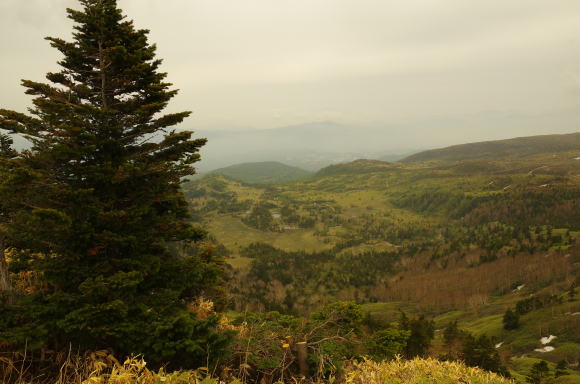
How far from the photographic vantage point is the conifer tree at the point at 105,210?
7648mm

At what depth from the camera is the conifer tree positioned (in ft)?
25.1

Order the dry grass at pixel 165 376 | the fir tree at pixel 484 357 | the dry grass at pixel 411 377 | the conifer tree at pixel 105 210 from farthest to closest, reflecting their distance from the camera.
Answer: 1. the fir tree at pixel 484 357
2. the conifer tree at pixel 105 210
3. the dry grass at pixel 411 377
4. the dry grass at pixel 165 376

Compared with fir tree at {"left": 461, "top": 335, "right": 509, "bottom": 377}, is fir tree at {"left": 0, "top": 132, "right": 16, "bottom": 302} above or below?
above

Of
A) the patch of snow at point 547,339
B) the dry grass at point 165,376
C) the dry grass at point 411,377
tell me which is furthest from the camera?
the patch of snow at point 547,339

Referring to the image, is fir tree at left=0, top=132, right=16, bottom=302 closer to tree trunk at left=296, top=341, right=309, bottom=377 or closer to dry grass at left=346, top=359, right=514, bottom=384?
tree trunk at left=296, top=341, right=309, bottom=377

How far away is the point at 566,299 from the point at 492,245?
52680 mm

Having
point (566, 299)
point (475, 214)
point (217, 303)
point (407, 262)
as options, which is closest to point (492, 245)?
point (407, 262)

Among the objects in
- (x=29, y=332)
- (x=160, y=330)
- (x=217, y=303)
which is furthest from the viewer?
(x=217, y=303)

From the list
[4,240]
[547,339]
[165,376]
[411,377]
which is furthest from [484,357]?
[547,339]

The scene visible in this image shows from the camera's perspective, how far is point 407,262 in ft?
364

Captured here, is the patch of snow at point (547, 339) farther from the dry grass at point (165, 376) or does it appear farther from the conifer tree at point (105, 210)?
the conifer tree at point (105, 210)

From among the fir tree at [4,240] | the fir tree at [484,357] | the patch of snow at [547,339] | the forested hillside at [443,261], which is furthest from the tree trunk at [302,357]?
the patch of snow at [547,339]

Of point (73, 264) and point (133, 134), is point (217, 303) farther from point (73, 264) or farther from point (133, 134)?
point (133, 134)

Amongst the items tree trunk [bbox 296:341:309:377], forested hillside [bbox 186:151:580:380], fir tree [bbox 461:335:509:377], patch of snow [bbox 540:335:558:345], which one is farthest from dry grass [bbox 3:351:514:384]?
patch of snow [bbox 540:335:558:345]
